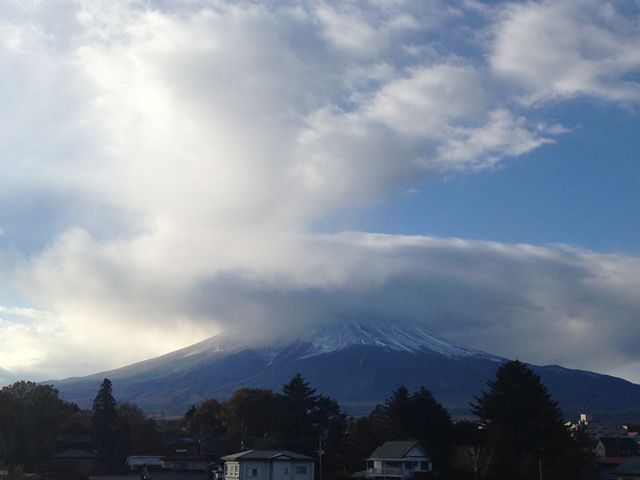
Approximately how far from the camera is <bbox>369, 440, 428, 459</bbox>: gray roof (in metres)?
77.2

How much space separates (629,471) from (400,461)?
1975cm

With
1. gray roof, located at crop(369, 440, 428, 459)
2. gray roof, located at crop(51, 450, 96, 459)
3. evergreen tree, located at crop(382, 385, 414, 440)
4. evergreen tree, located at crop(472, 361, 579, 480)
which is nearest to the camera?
evergreen tree, located at crop(472, 361, 579, 480)

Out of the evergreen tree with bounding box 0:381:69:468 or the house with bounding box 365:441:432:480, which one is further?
the evergreen tree with bounding box 0:381:69:468

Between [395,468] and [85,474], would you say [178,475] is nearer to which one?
[85,474]

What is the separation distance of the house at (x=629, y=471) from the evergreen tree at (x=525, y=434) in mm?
4817

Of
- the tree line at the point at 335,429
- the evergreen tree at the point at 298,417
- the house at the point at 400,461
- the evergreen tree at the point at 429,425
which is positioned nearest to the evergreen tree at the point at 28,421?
the tree line at the point at 335,429

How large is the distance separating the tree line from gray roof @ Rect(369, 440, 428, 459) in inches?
136

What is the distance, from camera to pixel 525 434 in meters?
70.9

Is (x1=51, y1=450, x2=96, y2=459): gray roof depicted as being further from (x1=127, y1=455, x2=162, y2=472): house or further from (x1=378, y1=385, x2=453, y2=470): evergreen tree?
(x1=378, y1=385, x2=453, y2=470): evergreen tree

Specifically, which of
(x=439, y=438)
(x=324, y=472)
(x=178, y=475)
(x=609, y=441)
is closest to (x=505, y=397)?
(x=439, y=438)

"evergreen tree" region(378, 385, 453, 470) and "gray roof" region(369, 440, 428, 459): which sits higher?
"evergreen tree" region(378, 385, 453, 470)

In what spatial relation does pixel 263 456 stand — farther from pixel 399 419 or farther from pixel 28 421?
pixel 28 421

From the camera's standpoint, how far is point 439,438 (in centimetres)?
8362

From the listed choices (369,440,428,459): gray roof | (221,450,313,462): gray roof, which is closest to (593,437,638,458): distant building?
(369,440,428,459): gray roof
